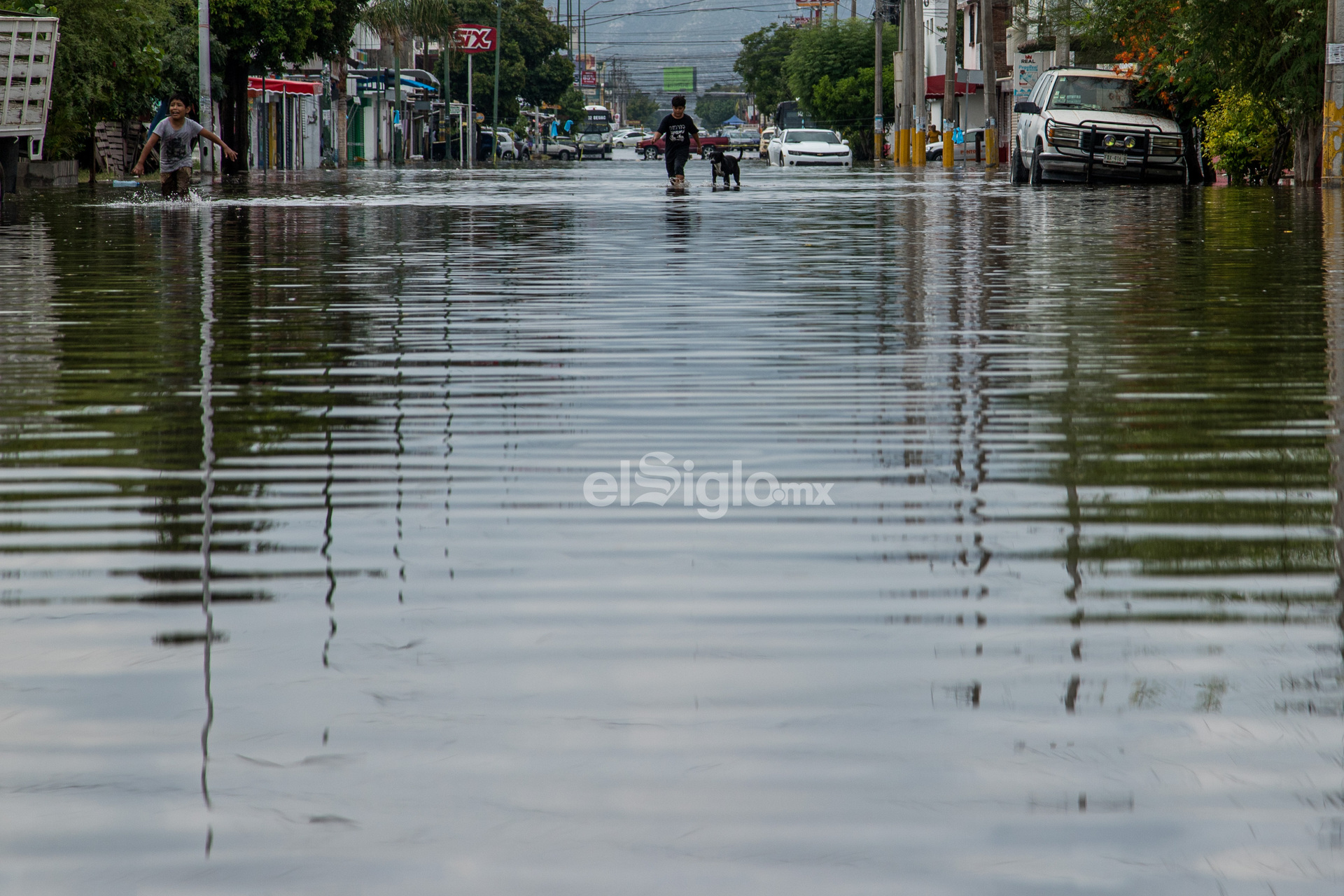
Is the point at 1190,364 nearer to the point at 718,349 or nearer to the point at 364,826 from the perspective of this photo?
the point at 718,349

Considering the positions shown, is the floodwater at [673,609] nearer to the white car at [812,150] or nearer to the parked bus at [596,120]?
the white car at [812,150]

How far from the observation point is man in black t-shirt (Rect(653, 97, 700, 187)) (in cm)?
2847

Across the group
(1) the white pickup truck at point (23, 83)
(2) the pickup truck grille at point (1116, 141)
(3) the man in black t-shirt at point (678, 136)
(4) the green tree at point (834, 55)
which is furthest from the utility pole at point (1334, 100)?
(4) the green tree at point (834, 55)

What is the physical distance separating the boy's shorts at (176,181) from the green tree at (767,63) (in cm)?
11822

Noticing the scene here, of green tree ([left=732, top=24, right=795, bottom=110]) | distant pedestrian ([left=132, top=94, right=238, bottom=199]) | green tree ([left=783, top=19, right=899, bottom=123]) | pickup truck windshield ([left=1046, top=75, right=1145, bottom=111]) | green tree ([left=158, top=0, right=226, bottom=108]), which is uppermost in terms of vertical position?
green tree ([left=732, top=24, right=795, bottom=110])

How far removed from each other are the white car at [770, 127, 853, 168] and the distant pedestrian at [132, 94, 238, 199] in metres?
34.4

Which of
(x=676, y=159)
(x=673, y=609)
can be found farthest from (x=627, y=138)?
(x=673, y=609)

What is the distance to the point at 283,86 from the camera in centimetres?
7381

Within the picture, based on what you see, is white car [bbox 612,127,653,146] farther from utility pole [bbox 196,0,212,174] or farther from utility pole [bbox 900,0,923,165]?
utility pole [bbox 196,0,212,174]

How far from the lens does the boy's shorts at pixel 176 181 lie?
25625 millimetres

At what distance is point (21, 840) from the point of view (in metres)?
2.51

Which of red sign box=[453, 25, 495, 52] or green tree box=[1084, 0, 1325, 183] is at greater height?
red sign box=[453, 25, 495, 52]

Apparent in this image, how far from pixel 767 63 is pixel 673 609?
496ft

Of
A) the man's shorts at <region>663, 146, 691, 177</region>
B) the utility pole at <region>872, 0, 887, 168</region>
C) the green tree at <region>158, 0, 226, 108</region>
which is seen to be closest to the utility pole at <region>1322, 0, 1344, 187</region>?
the man's shorts at <region>663, 146, 691, 177</region>
